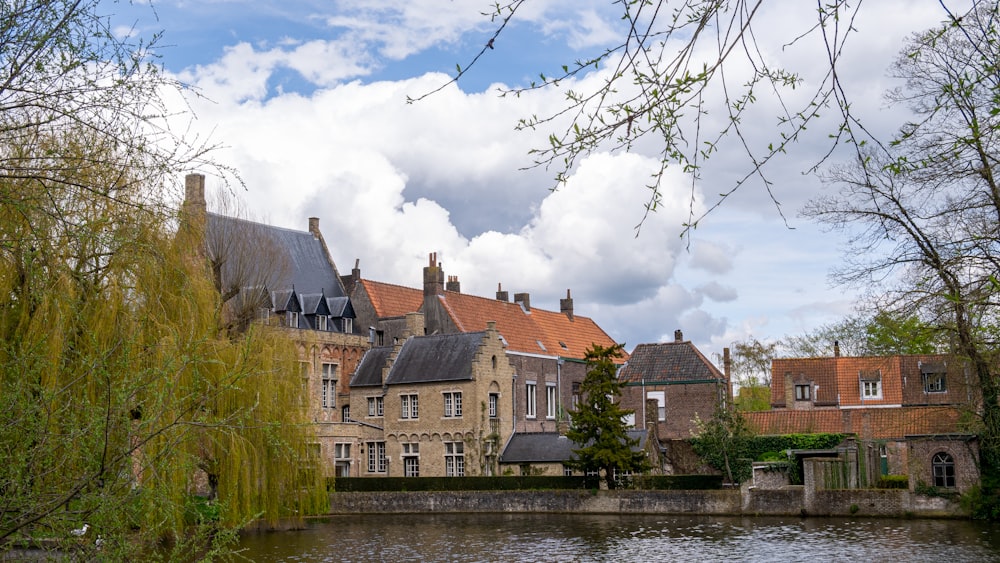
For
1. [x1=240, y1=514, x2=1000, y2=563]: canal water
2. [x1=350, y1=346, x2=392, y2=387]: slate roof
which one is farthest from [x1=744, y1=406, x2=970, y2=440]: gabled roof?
[x1=350, y1=346, x2=392, y2=387]: slate roof

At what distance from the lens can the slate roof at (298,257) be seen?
37.3m

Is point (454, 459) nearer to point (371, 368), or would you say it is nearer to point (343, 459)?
point (343, 459)

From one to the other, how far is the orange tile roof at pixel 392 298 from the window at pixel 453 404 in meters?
6.07

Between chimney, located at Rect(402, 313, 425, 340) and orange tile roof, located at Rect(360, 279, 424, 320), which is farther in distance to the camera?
orange tile roof, located at Rect(360, 279, 424, 320)

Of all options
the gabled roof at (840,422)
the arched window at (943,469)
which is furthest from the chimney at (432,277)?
the arched window at (943,469)

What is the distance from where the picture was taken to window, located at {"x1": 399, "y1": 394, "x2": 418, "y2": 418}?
131 feet

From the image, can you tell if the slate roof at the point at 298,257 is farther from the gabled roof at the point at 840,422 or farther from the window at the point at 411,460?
the gabled roof at the point at 840,422

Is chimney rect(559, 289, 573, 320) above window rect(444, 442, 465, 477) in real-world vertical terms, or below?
above

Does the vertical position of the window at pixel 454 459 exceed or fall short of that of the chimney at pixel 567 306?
it falls short

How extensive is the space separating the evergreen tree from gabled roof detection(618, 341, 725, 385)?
9438 millimetres

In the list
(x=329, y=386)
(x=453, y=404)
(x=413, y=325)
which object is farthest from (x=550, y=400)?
(x=329, y=386)

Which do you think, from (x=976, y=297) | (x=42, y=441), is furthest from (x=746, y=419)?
(x=42, y=441)

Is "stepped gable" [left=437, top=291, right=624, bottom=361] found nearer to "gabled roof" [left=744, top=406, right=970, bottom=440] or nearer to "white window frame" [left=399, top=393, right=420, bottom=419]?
"white window frame" [left=399, top=393, right=420, bottom=419]

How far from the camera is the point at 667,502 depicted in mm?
32812
